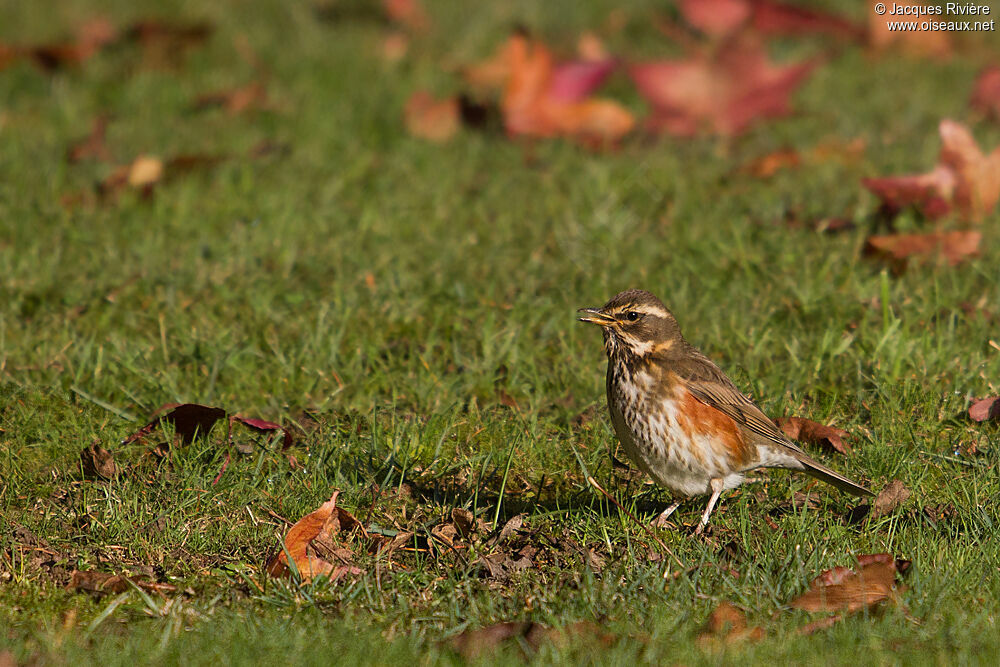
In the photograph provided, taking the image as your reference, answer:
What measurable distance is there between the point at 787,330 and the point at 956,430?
1.26 meters

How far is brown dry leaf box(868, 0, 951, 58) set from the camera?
39.8ft

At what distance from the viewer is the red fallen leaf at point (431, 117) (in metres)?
10.4

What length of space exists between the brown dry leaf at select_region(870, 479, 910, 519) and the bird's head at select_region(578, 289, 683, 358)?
43.4 inches

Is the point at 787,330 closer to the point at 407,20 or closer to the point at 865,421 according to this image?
the point at 865,421

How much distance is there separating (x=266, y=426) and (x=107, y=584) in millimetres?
1270

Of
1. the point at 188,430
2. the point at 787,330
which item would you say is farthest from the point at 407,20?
the point at 188,430

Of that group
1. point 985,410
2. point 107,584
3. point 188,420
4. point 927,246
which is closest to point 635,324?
point 985,410

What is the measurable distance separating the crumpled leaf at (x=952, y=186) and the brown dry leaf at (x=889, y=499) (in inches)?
116

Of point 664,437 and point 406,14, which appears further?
point 406,14

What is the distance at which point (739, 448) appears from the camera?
581 centimetres

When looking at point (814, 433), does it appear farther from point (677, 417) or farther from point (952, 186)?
point (952, 186)

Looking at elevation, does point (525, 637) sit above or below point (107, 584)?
above

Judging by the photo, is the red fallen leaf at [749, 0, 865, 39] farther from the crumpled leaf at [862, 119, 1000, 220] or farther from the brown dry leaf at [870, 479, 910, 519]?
the brown dry leaf at [870, 479, 910, 519]

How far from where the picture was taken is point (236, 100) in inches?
420
